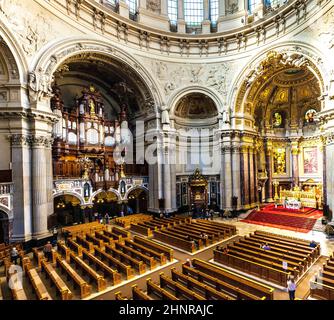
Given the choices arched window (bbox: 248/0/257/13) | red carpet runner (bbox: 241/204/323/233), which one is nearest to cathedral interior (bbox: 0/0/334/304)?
red carpet runner (bbox: 241/204/323/233)

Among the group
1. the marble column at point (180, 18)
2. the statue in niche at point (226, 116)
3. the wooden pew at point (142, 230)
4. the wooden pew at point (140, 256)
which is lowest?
the wooden pew at point (142, 230)

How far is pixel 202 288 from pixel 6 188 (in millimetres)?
11894

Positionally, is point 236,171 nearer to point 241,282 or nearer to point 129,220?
point 129,220

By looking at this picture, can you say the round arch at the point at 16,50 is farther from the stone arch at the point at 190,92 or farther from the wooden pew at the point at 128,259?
the stone arch at the point at 190,92

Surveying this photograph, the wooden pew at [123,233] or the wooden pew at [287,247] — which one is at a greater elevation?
the wooden pew at [287,247]

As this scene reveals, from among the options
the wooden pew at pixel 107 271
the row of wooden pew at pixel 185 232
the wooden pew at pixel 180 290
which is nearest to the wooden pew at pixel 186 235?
the row of wooden pew at pixel 185 232

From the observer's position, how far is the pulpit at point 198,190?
21.9 m

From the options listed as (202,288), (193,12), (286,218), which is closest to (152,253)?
(202,288)

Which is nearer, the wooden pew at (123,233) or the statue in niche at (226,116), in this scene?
the wooden pew at (123,233)

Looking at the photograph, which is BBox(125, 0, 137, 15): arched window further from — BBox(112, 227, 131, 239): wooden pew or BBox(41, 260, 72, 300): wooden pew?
BBox(41, 260, 72, 300): wooden pew

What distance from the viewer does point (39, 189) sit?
13367mm

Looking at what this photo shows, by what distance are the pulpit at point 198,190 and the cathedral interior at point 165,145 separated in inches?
5.7
